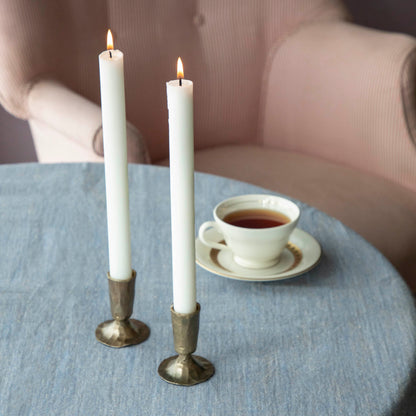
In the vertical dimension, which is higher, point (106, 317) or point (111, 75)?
point (111, 75)

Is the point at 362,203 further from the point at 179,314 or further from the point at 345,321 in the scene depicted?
the point at 179,314

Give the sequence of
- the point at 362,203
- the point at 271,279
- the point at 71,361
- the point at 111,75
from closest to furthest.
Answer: the point at 111,75 → the point at 71,361 → the point at 271,279 → the point at 362,203

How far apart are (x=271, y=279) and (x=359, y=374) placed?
0.57ft

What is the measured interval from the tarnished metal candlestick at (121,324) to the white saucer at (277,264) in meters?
0.14

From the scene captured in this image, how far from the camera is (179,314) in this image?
584 mm

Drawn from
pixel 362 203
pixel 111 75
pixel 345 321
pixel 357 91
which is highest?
pixel 111 75

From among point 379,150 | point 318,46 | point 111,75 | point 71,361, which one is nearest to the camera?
point 111,75

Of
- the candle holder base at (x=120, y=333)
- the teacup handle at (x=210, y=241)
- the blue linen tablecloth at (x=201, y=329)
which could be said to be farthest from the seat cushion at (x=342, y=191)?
the candle holder base at (x=120, y=333)

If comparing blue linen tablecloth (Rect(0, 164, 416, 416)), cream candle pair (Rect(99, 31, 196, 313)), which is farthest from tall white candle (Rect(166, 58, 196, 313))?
blue linen tablecloth (Rect(0, 164, 416, 416))

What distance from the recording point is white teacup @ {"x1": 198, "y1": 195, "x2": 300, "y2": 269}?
0.78 m

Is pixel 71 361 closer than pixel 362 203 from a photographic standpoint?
Yes

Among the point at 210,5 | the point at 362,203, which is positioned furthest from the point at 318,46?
the point at 362,203

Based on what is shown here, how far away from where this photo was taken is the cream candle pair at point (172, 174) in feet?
1.61

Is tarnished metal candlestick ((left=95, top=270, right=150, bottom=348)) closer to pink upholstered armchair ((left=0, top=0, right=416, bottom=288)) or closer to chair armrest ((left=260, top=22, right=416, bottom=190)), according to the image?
pink upholstered armchair ((left=0, top=0, right=416, bottom=288))
